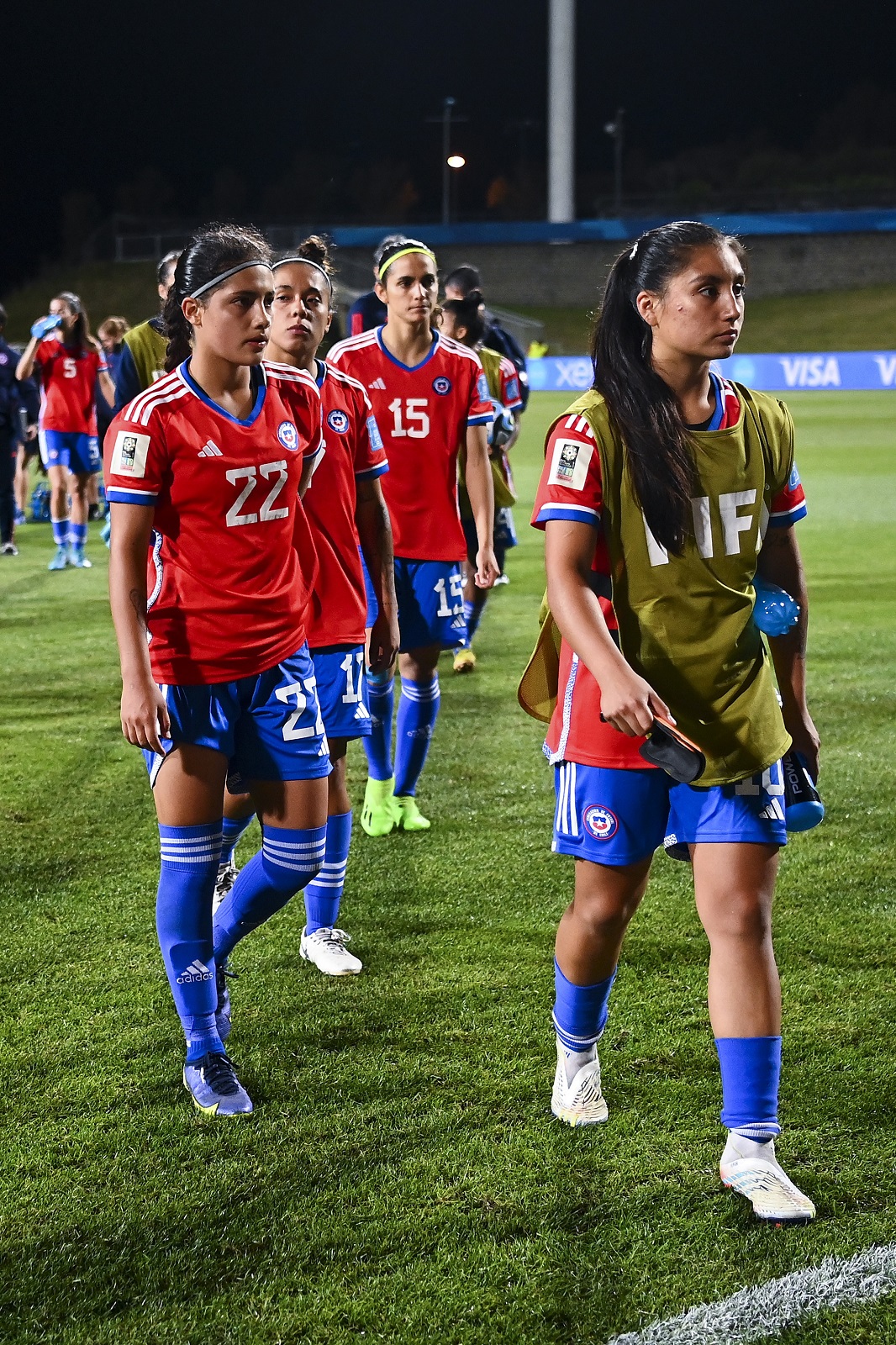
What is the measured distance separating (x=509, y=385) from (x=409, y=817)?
165 inches

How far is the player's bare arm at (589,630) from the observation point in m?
2.54

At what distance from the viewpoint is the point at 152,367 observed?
570 cm

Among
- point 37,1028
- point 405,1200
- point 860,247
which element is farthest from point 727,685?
point 860,247

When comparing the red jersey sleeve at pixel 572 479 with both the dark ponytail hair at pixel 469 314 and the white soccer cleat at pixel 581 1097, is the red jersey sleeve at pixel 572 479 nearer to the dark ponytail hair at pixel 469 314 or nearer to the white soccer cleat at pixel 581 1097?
the white soccer cleat at pixel 581 1097

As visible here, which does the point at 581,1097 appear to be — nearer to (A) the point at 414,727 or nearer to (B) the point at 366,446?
(B) the point at 366,446

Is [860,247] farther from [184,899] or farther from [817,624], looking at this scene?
[184,899]

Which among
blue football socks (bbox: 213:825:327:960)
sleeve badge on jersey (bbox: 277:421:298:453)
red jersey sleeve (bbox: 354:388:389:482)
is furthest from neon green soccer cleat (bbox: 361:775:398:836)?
sleeve badge on jersey (bbox: 277:421:298:453)

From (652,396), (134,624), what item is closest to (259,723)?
(134,624)

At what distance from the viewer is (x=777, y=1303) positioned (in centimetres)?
251

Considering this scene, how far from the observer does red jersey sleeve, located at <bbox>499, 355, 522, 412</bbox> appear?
8.68m

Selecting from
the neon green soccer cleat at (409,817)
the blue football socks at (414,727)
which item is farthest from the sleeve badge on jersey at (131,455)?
the neon green soccer cleat at (409,817)

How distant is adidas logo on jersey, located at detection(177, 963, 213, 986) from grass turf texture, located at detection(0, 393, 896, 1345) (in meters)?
0.32

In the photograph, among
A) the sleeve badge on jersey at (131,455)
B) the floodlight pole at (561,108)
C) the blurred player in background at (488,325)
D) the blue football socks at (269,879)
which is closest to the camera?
the sleeve badge on jersey at (131,455)

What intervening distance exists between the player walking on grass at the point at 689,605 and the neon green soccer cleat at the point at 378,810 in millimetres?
2646
